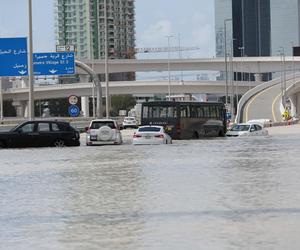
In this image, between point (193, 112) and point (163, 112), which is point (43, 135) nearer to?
point (163, 112)

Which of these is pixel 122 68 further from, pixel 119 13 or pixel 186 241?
pixel 186 241

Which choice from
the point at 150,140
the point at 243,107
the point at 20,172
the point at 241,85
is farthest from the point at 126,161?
the point at 241,85

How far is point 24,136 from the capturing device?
3566cm

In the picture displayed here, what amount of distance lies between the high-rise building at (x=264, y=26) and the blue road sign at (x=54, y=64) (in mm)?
89079

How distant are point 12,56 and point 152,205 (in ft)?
131

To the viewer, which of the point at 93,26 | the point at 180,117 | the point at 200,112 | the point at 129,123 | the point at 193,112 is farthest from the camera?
the point at 93,26

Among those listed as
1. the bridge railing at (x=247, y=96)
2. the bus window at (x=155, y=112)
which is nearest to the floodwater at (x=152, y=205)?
the bus window at (x=155, y=112)

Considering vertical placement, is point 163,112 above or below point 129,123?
above

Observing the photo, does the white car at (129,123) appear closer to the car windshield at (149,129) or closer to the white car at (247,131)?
the white car at (247,131)

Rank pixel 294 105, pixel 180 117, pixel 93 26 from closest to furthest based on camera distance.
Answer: pixel 180 117 < pixel 93 26 < pixel 294 105

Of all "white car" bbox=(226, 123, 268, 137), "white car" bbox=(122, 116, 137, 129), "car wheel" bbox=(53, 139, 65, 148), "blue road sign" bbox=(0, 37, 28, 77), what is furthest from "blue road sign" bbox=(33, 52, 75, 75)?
"white car" bbox=(122, 116, 137, 129)

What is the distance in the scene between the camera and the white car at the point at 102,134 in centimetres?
3872

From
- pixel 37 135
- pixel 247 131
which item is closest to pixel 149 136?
pixel 37 135

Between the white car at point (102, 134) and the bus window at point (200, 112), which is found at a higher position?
the bus window at point (200, 112)
